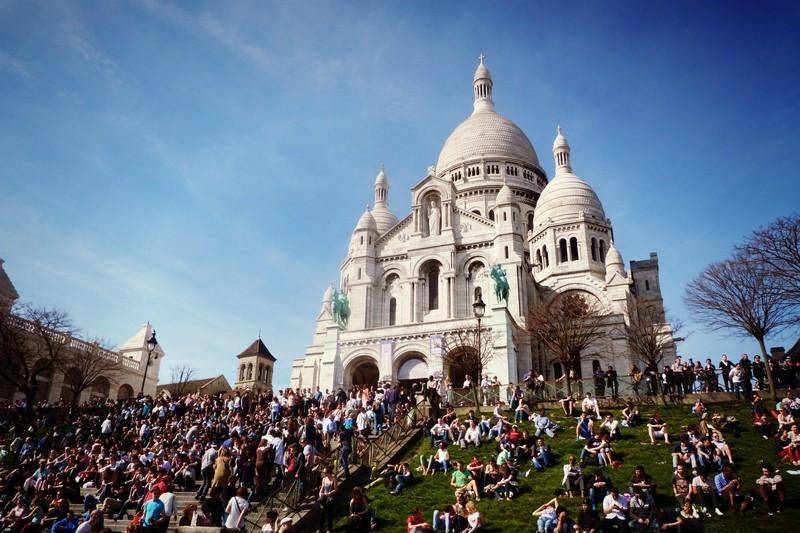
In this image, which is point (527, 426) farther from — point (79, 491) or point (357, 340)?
point (357, 340)

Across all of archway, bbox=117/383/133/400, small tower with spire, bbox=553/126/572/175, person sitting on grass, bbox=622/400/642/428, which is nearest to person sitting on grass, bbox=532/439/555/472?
person sitting on grass, bbox=622/400/642/428

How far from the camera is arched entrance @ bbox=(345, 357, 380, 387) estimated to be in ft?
133

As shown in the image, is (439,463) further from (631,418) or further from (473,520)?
(631,418)

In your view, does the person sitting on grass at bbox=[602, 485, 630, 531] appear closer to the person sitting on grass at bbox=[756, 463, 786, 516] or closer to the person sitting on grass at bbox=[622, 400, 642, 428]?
the person sitting on grass at bbox=[756, 463, 786, 516]

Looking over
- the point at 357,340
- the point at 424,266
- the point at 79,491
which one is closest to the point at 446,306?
the point at 424,266

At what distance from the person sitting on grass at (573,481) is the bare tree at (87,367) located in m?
28.3

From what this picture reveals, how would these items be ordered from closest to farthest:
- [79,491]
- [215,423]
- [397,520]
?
1. [397,520]
2. [79,491]
3. [215,423]

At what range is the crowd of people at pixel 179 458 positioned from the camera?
15.4 metres

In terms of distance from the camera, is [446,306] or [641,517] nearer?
[641,517]

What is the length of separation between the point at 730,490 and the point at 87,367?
112 feet

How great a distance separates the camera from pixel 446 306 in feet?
146

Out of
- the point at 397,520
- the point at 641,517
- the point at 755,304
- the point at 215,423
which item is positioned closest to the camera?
the point at 641,517

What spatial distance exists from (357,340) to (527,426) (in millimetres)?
19503

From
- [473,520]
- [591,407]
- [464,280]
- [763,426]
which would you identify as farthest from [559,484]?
[464,280]
